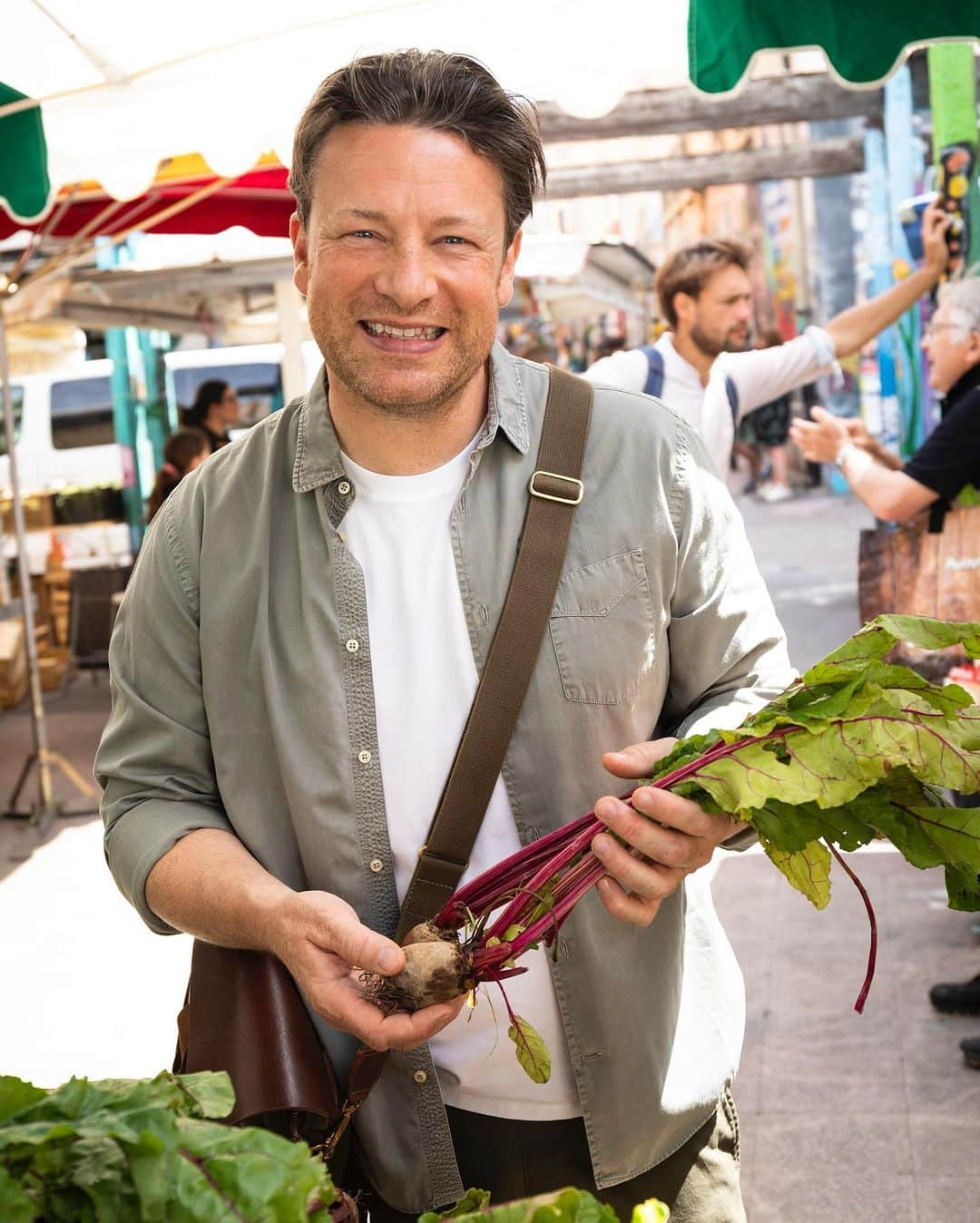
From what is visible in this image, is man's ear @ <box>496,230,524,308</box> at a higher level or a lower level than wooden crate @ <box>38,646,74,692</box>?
higher

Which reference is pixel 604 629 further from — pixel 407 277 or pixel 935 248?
pixel 935 248

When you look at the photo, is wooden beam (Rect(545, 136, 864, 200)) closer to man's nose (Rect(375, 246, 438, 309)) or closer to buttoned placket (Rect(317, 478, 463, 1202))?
man's nose (Rect(375, 246, 438, 309))

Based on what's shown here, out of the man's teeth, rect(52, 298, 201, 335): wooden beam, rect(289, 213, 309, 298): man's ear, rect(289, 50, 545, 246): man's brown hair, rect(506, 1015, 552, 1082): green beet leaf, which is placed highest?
rect(52, 298, 201, 335): wooden beam

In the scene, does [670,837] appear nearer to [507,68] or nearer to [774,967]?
[507,68]

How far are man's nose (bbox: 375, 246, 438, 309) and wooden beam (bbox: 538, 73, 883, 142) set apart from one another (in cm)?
1165

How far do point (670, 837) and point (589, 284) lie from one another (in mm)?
13205

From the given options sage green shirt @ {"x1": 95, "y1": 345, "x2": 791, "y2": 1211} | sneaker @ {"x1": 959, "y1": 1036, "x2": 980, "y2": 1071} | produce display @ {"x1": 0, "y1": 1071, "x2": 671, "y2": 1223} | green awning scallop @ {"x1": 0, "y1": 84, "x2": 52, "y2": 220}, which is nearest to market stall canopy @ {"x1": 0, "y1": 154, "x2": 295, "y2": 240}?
green awning scallop @ {"x1": 0, "y1": 84, "x2": 52, "y2": 220}

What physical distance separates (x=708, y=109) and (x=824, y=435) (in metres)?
8.68

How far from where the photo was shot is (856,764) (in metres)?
1.63

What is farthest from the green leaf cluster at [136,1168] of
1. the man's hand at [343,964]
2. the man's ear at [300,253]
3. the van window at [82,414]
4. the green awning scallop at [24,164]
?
the van window at [82,414]

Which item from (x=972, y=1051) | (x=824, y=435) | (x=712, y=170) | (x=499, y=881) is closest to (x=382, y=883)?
(x=499, y=881)

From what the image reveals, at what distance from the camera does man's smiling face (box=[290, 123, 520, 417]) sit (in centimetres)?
194

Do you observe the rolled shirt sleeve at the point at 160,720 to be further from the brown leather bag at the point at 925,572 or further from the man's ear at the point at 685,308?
the man's ear at the point at 685,308

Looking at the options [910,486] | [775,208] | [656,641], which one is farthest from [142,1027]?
[775,208]
